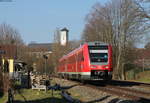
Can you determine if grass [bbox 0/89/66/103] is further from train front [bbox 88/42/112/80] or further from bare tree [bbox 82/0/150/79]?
bare tree [bbox 82/0/150/79]

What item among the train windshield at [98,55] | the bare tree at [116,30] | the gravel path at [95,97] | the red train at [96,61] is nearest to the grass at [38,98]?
the gravel path at [95,97]

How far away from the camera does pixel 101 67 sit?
82.4ft

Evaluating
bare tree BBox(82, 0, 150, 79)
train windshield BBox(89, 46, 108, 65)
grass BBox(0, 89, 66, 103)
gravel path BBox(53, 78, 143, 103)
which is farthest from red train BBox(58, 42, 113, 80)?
bare tree BBox(82, 0, 150, 79)

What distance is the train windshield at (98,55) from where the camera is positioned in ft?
83.6

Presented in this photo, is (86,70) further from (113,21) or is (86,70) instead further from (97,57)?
(113,21)

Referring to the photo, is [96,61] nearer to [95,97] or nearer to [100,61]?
[100,61]

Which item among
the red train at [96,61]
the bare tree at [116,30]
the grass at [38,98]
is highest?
the bare tree at [116,30]

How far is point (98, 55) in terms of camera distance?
1010 inches

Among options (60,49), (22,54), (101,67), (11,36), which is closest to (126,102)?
(101,67)

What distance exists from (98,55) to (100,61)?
496mm

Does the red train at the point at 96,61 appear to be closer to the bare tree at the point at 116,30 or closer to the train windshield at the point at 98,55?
the train windshield at the point at 98,55

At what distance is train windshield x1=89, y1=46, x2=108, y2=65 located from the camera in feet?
83.6

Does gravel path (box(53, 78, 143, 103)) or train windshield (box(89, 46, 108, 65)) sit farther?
train windshield (box(89, 46, 108, 65))

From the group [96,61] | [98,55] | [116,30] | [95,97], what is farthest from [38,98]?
[116,30]
